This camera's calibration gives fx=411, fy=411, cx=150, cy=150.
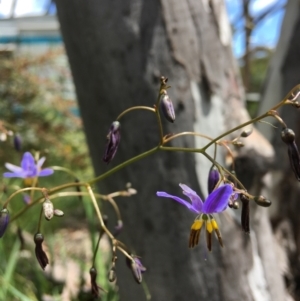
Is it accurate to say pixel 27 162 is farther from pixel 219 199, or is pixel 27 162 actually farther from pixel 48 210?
pixel 219 199

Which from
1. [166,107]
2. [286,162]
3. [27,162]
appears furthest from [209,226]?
[286,162]

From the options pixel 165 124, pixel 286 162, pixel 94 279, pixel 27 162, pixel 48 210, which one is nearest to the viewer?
pixel 48 210

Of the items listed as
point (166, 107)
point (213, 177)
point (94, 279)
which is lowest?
point (94, 279)

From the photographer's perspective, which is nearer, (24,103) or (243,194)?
(243,194)

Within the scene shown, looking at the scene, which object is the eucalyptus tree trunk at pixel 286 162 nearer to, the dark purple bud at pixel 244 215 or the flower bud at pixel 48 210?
the dark purple bud at pixel 244 215

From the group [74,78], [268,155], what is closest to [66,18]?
[74,78]

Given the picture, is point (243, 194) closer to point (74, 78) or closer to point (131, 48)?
point (131, 48)
